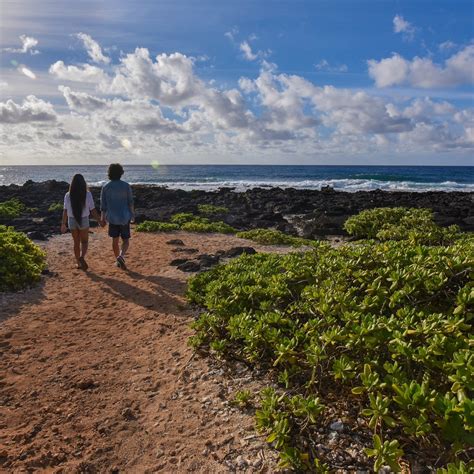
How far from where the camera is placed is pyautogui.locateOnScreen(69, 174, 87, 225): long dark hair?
26.1 ft

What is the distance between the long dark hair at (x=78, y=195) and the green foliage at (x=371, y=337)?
4.40 metres

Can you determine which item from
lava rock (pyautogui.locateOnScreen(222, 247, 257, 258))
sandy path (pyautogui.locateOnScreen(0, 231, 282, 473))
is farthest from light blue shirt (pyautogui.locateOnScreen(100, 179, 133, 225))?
lava rock (pyautogui.locateOnScreen(222, 247, 257, 258))

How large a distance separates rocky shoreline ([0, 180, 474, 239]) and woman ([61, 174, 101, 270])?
13.3 ft

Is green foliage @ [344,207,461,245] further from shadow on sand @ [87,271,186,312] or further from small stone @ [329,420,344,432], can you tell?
small stone @ [329,420,344,432]

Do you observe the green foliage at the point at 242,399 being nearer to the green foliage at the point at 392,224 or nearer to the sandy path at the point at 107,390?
the sandy path at the point at 107,390

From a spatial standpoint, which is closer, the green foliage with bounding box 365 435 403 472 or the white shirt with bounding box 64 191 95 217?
the green foliage with bounding box 365 435 403 472

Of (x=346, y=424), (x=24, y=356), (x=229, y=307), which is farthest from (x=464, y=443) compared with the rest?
(x=24, y=356)

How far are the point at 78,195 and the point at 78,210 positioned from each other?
0.30 meters

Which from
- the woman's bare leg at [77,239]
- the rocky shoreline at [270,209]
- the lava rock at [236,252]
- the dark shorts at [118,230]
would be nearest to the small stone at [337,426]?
the dark shorts at [118,230]

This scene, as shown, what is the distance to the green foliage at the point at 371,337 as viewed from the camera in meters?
2.40

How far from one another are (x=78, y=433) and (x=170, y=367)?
1146 millimetres

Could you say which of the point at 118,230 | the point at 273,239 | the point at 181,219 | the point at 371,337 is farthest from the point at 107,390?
the point at 181,219

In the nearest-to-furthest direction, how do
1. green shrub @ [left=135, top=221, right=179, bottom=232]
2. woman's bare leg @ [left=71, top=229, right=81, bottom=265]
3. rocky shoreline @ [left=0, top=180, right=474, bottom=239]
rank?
1. woman's bare leg @ [left=71, top=229, right=81, bottom=265]
2. green shrub @ [left=135, top=221, right=179, bottom=232]
3. rocky shoreline @ [left=0, top=180, right=474, bottom=239]

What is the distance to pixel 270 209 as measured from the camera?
75.3 feet
